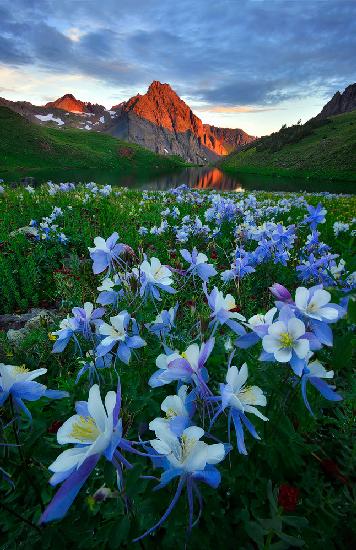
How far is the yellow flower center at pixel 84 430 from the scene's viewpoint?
791 mm

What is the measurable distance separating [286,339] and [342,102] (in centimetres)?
17325

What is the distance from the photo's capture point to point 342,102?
13975 cm

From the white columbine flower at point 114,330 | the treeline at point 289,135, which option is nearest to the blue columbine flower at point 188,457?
the white columbine flower at point 114,330

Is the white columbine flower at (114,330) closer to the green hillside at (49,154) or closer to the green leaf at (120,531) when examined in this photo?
the green leaf at (120,531)

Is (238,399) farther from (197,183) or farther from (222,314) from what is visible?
(197,183)

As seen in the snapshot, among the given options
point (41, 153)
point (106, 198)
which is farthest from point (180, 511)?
point (41, 153)

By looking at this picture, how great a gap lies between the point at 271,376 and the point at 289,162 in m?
70.9

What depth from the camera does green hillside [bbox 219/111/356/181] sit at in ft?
166

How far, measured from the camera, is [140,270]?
1558 mm

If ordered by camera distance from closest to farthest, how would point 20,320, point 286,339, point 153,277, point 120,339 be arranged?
point 286,339
point 120,339
point 153,277
point 20,320

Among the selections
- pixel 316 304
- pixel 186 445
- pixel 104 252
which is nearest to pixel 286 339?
pixel 316 304

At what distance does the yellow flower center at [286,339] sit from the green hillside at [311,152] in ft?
153

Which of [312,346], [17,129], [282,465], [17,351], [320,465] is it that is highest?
[17,129]

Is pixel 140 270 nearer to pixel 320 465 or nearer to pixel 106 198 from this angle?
pixel 320 465
